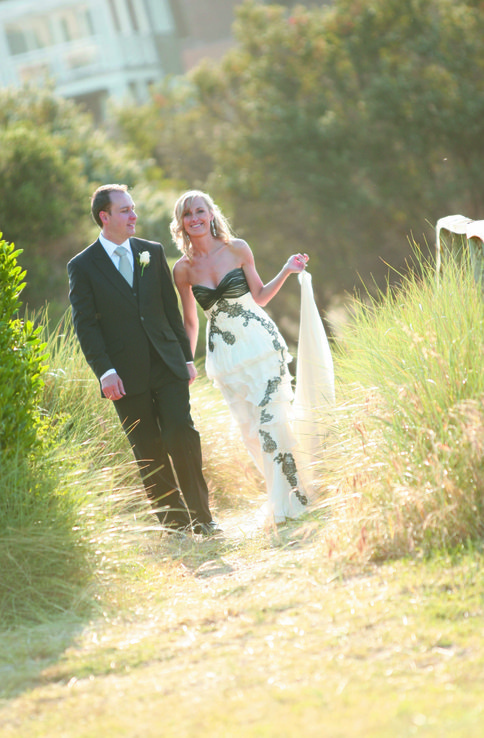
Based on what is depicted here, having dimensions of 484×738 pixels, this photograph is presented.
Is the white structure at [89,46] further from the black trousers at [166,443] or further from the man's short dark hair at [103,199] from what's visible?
the black trousers at [166,443]

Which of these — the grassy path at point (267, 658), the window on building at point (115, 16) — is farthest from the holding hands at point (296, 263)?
the window on building at point (115, 16)

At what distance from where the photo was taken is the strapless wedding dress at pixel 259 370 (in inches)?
227

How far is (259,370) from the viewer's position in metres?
5.80

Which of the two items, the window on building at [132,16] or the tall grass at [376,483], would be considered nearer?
the tall grass at [376,483]

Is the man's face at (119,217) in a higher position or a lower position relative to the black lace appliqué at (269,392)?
higher

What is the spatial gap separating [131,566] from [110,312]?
159 centimetres

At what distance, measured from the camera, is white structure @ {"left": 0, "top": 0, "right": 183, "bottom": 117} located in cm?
3306

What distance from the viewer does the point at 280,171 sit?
723 inches

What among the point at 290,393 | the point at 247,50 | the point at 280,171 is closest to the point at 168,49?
the point at 247,50

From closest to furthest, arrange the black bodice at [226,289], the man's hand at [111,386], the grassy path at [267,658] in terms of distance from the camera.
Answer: the grassy path at [267,658]
the man's hand at [111,386]
the black bodice at [226,289]

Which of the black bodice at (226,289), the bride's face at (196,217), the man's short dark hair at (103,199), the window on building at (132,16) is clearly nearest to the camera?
the man's short dark hair at (103,199)

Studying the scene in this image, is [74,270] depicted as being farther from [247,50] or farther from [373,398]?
[247,50]

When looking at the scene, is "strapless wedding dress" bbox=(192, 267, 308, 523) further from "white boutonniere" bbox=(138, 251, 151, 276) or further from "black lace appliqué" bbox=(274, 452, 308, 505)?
"white boutonniere" bbox=(138, 251, 151, 276)

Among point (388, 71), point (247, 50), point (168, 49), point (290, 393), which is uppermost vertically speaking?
point (168, 49)
